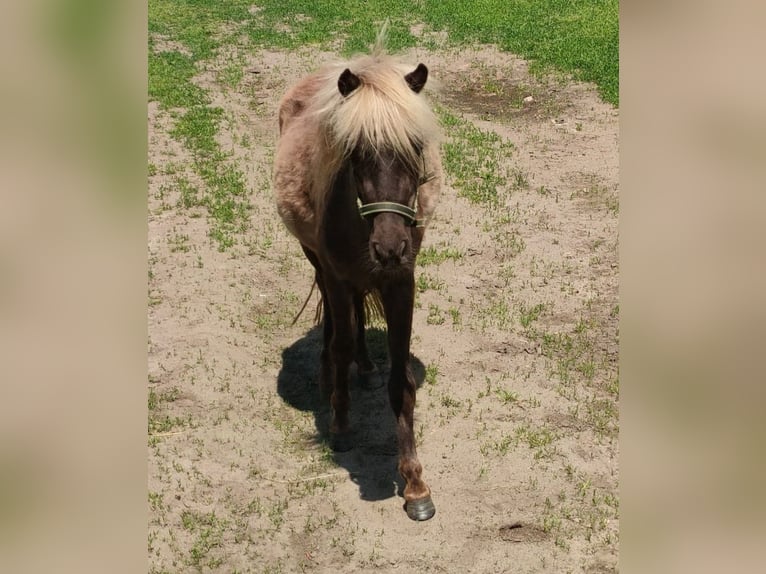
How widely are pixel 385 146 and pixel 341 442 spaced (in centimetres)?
210

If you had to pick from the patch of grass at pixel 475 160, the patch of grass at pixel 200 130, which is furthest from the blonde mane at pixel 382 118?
the patch of grass at pixel 200 130

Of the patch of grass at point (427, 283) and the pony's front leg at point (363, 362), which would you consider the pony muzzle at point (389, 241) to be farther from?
the patch of grass at point (427, 283)

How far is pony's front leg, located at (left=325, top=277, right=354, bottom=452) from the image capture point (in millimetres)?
4148

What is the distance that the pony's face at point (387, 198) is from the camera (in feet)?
10.6

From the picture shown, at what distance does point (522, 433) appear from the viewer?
4574 mm

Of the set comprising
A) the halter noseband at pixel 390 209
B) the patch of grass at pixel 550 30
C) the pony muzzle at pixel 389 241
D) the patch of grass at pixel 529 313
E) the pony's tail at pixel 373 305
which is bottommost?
the patch of grass at pixel 529 313

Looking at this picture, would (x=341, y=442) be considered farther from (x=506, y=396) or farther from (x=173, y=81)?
(x=173, y=81)

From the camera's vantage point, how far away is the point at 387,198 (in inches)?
129
